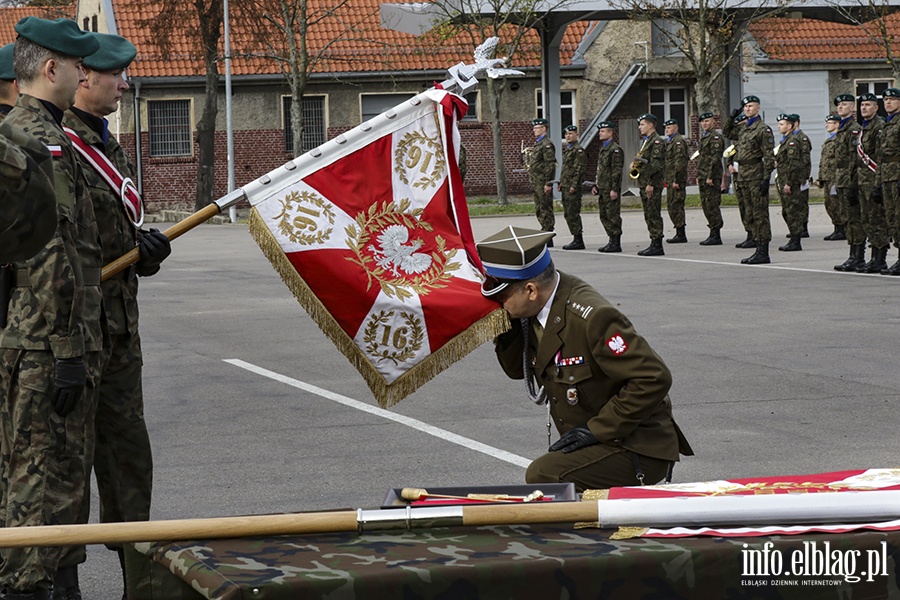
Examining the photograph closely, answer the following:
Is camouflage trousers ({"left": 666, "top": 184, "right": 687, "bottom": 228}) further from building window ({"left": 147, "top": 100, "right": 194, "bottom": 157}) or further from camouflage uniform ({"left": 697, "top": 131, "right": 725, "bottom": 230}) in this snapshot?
building window ({"left": 147, "top": 100, "right": 194, "bottom": 157})

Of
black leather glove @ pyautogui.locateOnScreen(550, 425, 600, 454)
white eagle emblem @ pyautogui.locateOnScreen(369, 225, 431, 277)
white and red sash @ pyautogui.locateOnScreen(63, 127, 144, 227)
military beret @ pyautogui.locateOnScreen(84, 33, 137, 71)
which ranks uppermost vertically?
military beret @ pyautogui.locateOnScreen(84, 33, 137, 71)

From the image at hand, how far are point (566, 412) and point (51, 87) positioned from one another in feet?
7.61

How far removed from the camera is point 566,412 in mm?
5309

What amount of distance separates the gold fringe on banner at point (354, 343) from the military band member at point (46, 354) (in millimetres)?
877

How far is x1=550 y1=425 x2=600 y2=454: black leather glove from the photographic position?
200 inches

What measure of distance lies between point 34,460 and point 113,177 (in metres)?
1.15

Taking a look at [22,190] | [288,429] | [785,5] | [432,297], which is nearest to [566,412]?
[432,297]

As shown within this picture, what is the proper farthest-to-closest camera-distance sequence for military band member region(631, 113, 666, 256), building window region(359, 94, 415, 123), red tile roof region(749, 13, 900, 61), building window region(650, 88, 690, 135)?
building window region(650, 88, 690, 135), building window region(359, 94, 415, 123), red tile roof region(749, 13, 900, 61), military band member region(631, 113, 666, 256)

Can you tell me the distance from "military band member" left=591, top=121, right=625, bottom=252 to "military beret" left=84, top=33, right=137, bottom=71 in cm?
1807

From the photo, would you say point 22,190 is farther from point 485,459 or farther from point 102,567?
point 485,459

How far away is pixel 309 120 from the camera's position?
4644cm

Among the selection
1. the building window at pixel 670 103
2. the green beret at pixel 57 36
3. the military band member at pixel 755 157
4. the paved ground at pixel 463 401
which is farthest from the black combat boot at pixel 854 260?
the building window at pixel 670 103

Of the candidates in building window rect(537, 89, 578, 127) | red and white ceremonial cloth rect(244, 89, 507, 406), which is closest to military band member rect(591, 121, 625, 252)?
red and white ceremonial cloth rect(244, 89, 507, 406)

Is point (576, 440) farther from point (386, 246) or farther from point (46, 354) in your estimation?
point (46, 354)
